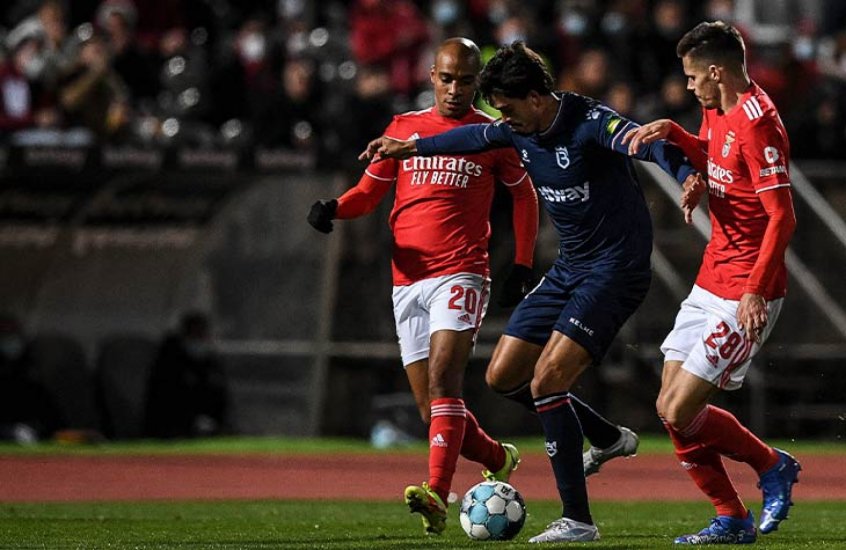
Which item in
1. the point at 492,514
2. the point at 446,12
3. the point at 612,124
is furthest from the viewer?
the point at 446,12

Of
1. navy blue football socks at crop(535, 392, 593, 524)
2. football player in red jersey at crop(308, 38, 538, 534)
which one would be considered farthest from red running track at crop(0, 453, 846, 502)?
navy blue football socks at crop(535, 392, 593, 524)

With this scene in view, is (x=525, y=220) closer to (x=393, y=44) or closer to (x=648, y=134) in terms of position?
(x=648, y=134)

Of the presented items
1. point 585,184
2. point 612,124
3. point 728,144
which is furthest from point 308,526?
point 728,144

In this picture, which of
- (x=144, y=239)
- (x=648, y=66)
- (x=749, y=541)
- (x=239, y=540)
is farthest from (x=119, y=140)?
(x=749, y=541)

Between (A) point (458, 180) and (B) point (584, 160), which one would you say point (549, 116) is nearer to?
(B) point (584, 160)

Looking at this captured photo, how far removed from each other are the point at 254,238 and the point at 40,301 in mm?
2217

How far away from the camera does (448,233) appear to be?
30.1 ft

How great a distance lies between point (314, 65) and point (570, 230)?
9.85 metres

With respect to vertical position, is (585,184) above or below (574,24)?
below

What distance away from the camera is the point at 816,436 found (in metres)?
17.3

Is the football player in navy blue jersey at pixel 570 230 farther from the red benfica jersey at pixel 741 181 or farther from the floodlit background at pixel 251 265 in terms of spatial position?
Result: the floodlit background at pixel 251 265

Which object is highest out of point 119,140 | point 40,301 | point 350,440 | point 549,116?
point 549,116

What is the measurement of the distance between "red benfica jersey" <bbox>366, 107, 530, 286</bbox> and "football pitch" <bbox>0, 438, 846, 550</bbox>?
143 cm

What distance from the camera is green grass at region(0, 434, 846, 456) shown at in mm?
16172
